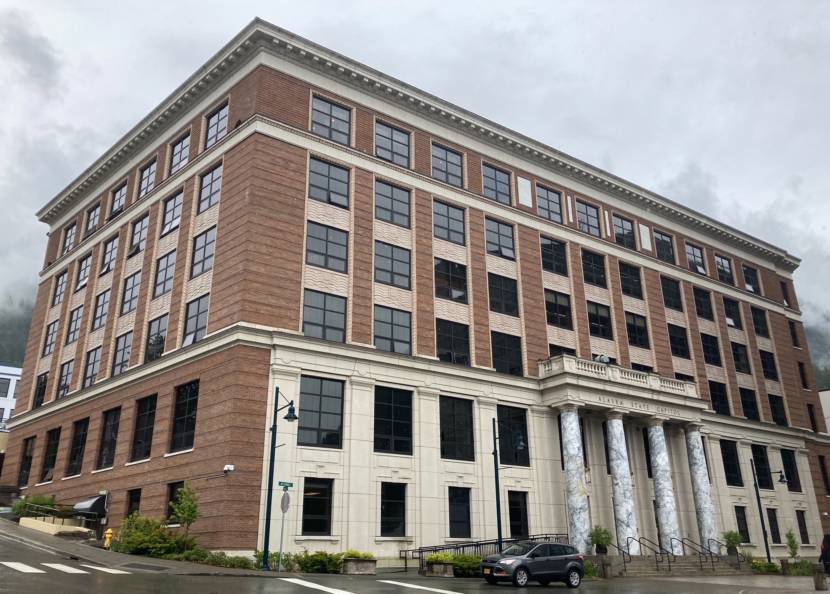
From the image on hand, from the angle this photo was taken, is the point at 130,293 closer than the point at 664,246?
Yes

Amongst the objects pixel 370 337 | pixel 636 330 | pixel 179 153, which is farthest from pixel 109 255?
pixel 636 330

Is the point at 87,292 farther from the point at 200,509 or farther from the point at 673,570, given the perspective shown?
the point at 673,570

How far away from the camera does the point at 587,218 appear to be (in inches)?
2025

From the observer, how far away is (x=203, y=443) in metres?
33.0

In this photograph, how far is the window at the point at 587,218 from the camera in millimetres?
50844

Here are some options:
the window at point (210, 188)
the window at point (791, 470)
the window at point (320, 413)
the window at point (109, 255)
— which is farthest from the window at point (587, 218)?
the window at point (109, 255)

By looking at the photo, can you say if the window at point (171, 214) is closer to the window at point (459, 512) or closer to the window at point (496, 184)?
the window at point (496, 184)

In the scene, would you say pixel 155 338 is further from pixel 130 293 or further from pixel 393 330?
pixel 393 330

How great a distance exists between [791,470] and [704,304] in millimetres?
14273

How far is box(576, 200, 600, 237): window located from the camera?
50844 mm

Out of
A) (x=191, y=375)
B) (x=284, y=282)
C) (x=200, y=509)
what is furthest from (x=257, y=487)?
(x=284, y=282)

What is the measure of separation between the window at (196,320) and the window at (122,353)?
228 inches

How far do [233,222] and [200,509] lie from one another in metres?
13.8

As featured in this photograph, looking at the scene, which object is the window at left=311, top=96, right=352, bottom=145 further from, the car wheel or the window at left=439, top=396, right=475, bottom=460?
the car wheel
